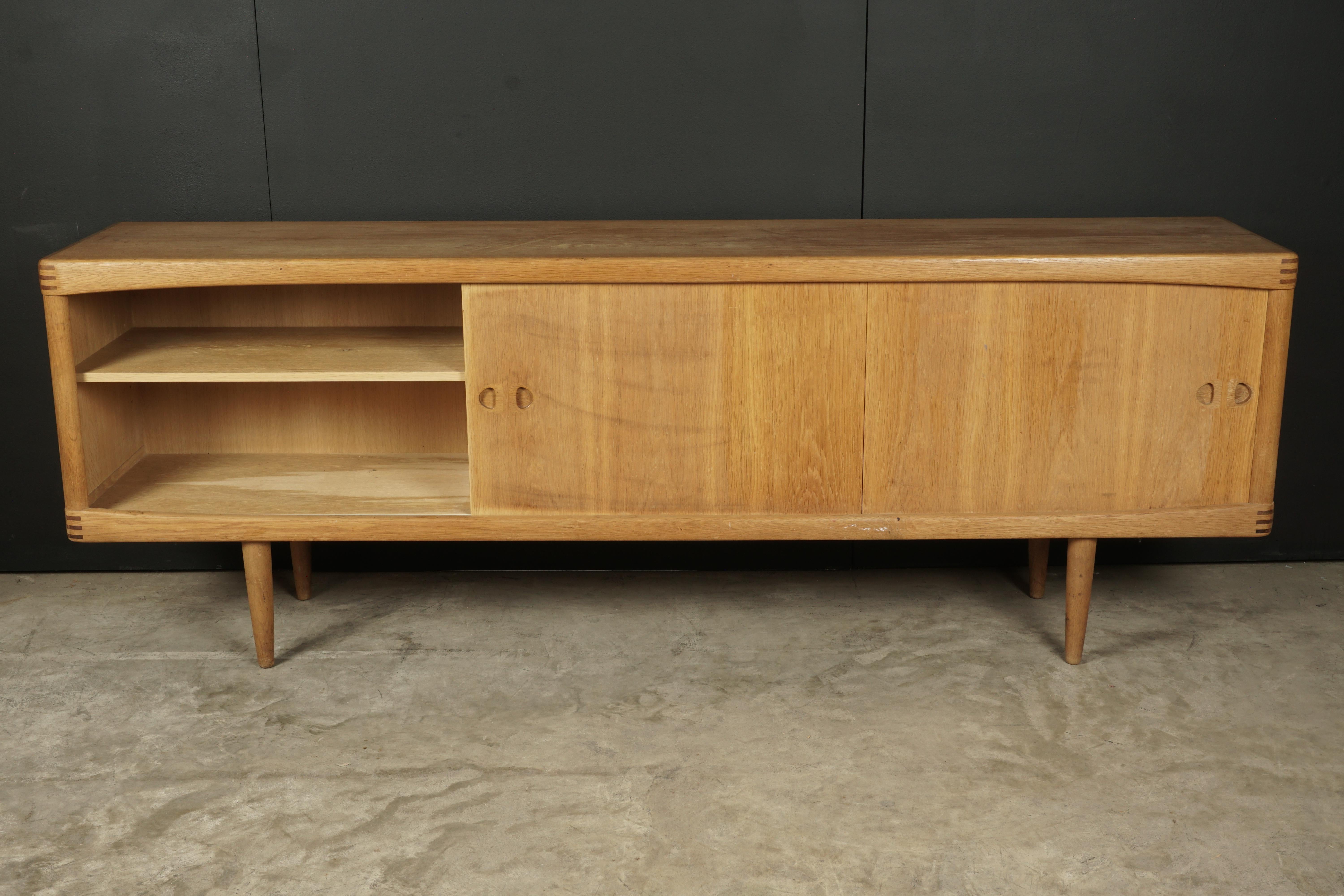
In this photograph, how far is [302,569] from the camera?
9.15 feet

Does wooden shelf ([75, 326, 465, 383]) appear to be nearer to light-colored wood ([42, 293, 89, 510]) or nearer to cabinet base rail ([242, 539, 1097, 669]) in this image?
light-colored wood ([42, 293, 89, 510])

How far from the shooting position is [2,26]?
2678 millimetres

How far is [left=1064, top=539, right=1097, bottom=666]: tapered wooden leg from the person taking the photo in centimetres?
240

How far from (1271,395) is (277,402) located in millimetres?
1998

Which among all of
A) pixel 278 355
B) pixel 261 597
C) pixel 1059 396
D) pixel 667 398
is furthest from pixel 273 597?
pixel 1059 396

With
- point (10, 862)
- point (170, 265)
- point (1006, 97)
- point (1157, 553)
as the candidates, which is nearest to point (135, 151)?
point (170, 265)

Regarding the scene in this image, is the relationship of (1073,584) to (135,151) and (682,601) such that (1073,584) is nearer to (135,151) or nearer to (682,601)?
(682,601)

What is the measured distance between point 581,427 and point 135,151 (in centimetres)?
127

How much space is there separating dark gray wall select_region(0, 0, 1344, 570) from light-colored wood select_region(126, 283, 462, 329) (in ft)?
0.69

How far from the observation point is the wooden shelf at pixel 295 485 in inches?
94.8

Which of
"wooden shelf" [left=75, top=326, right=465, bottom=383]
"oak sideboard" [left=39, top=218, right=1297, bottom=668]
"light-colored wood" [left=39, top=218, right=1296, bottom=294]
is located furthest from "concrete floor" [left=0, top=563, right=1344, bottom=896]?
"light-colored wood" [left=39, top=218, right=1296, bottom=294]

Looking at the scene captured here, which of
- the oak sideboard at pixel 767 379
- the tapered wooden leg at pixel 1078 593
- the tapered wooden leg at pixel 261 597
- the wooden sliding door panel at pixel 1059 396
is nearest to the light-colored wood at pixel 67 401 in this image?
the oak sideboard at pixel 767 379

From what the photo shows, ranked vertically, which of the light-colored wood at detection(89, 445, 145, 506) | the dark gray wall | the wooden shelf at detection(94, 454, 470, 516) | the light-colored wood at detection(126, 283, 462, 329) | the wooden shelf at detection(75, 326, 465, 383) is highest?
the dark gray wall

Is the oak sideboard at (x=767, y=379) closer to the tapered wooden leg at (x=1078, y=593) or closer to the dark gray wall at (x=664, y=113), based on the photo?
the tapered wooden leg at (x=1078, y=593)
